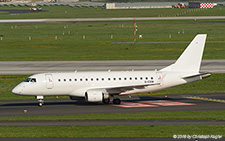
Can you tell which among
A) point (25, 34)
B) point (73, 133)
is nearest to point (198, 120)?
point (73, 133)

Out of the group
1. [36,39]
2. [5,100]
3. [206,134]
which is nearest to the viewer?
[206,134]

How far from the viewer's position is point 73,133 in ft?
108

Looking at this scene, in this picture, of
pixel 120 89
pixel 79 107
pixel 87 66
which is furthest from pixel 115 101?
pixel 87 66

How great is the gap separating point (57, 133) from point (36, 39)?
83.2 metres

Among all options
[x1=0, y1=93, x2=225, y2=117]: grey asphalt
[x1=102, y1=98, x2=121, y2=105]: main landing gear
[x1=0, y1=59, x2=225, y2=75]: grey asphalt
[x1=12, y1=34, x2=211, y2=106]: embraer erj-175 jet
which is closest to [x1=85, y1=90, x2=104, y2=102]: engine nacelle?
[x1=12, y1=34, x2=211, y2=106]: embraer erj-175 jet

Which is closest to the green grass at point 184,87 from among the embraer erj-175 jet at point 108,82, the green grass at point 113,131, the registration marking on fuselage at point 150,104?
the registration marking on fuselage at point 150,104

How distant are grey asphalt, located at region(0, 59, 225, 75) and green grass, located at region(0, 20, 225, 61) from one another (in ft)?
15.6

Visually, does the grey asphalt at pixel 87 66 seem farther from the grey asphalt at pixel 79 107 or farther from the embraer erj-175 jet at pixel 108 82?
the embraer erj-175 jet at pixel 108 82

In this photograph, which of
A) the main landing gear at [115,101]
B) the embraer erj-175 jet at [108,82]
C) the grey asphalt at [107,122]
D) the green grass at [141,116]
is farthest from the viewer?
the main landing gear at [115,101]

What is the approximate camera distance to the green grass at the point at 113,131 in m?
32.2

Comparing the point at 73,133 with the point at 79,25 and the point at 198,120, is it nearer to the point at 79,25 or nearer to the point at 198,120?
the point at 198,120

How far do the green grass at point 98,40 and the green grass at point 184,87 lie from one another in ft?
65.3

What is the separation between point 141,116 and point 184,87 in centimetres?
1845

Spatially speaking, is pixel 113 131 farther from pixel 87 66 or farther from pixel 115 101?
pixel 87 66
